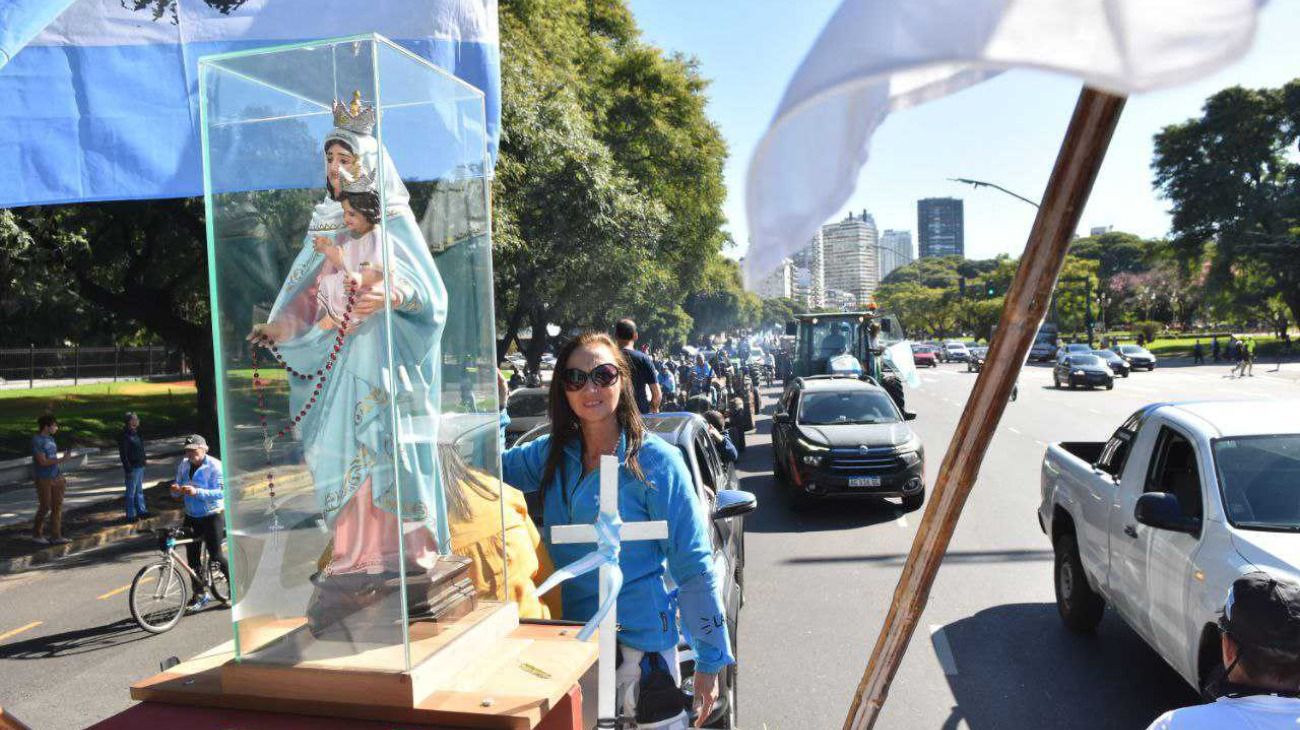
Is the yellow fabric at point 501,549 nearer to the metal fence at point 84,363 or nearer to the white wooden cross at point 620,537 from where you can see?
the white wooden cross at point 620,537

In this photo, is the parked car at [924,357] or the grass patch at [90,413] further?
the parked car at [924,357]

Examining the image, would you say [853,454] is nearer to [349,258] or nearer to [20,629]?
[20,629]

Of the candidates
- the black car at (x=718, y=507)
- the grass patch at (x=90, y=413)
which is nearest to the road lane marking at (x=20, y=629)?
the black car at (x=718, y=507)

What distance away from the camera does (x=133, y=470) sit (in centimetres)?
1193

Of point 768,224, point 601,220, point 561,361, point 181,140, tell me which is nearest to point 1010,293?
point 768,224

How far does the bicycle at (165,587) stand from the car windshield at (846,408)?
23.5 ft

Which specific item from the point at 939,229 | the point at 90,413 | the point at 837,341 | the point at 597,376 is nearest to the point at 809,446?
the point at 597,376

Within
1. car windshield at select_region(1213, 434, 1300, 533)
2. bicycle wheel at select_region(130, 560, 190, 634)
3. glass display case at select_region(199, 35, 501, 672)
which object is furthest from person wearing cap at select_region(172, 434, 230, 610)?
car windshield at select_region(1213, 434, 1300, 533)

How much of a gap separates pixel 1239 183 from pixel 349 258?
55984 millimetres

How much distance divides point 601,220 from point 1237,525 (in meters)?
15.9

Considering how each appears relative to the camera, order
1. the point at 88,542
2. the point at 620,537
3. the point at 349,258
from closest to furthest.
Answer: the point at 349,258 < the point at 620,537 < the point at 88,542

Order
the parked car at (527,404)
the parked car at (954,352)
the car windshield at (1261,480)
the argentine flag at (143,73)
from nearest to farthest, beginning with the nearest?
the argentine flag at (143,73) < the car windshield at (1261,480) < the parked car at (527,404) < the parked car at (954,352)

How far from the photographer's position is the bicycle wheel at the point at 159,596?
7297mm

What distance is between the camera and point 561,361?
2770mm
